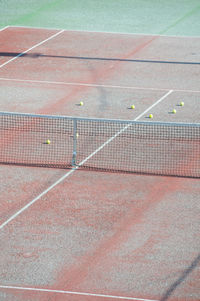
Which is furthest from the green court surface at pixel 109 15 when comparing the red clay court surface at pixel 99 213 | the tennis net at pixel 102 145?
the tennis net at pixel 102 145

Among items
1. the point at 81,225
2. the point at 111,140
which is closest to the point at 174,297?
the point at 81,225

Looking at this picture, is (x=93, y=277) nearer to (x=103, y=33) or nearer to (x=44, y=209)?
(x=44, y=209)

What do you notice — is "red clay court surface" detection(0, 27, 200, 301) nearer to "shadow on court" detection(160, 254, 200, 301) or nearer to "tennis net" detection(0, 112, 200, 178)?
"shadow on court" detection(160, 254, 200, 301)

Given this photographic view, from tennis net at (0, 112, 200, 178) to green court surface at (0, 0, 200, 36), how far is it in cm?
1324

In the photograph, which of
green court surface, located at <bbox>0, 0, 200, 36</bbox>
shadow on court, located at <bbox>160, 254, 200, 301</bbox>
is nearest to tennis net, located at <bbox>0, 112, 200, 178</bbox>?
shadow on court, located at <bbox>160, 254, 200, 301</bbox>

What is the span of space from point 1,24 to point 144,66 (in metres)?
9.86

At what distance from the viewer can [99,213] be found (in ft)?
50.5

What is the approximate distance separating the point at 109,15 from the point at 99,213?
22.2 metres

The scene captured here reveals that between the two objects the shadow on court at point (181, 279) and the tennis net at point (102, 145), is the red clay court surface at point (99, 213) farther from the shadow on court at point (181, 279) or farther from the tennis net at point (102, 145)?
the tennis net at point (102, 145)

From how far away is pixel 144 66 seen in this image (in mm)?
27531

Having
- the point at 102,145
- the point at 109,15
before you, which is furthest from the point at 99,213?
the point at 109,15

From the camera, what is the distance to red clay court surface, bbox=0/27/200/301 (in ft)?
41.0

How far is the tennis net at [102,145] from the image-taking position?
1809 centimetres

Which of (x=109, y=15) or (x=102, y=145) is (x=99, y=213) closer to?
(x=102, y=145)
